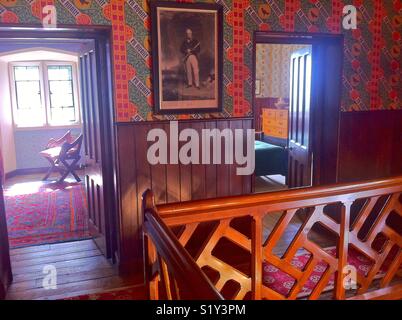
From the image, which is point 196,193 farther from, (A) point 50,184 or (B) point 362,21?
(A) point 50,184

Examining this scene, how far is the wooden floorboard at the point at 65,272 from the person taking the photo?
3262mm

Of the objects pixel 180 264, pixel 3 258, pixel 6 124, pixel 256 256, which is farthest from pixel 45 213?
pixel 180 264

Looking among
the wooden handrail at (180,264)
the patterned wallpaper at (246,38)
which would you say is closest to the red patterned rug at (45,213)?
the patterned wallpaper at (246,38)

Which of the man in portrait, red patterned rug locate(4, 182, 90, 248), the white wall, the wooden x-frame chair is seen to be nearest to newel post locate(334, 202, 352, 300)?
the man in portrait

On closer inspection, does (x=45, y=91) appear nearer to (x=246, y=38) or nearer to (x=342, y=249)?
(x=246, y=38)

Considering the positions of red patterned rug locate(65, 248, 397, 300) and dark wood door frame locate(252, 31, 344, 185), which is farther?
dark wood door frame locate(252, 31, 344, 185)

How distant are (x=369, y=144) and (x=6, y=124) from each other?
21.7ft

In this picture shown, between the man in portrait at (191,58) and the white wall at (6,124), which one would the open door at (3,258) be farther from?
the white wall at (6,124)

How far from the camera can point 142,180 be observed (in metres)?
3.53

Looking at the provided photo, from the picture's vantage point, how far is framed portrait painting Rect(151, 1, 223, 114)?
133 inches

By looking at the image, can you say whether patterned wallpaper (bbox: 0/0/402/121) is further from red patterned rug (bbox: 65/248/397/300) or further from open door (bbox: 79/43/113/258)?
red patterned rug (bbox: 65/248/397/300)

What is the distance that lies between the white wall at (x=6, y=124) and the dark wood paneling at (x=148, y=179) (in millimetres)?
4967

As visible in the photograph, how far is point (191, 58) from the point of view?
3.49 metres
